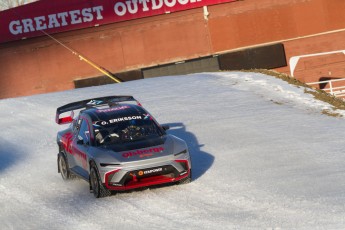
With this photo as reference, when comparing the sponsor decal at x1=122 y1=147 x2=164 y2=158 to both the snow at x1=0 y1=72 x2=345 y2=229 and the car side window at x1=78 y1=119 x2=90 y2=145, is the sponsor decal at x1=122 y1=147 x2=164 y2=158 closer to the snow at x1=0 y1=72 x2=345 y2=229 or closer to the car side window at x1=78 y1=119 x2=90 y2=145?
the snow at x1=0 y1=72 x2=345 y2=229

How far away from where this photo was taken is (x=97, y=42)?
127ft

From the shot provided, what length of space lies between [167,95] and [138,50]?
14129mm

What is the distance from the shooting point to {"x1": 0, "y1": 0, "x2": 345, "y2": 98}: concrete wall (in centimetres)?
3862

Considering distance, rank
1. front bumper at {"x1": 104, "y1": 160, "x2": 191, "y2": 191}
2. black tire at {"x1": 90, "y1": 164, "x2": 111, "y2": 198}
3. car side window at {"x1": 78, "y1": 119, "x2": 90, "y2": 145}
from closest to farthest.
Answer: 1. front bumper at {"x1": 104, "y1": 160, "x2": 191, "y2": 191}
2. black tire at {"x1": 90, "y1": 164, "x2": 111, "y2": 198}
3. car side window at {"x1": 78, "y1": 119, "x2": 90, "y2": 145}

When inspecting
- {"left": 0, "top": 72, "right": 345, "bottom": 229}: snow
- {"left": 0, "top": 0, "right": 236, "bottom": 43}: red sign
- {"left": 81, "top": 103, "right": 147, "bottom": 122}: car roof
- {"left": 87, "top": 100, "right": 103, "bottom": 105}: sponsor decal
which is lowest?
{"left": 0, "top": 72, "right": 345, "bottom": 229}: snow

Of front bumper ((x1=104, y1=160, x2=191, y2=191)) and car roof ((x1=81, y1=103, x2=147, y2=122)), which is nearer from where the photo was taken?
front bumper ((x1=104, y1=160, x2=191, y2=191))

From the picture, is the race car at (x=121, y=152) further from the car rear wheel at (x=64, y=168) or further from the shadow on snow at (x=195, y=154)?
the shadow on snow at (x=195, y=154)

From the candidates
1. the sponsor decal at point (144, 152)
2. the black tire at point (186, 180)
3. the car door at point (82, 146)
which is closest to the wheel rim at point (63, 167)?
the car door at point (82, 146)

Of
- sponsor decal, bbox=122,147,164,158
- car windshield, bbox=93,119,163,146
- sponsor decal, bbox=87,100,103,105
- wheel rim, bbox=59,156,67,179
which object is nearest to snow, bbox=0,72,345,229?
wheel rim, bbox=59,156,67,179

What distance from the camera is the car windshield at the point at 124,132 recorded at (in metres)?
13.4

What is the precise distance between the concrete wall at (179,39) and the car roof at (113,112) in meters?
24.4

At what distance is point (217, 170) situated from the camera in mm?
13930

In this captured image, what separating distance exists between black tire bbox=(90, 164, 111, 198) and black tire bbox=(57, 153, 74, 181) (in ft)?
5.83

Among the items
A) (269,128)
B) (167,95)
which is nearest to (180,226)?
(269,128)
